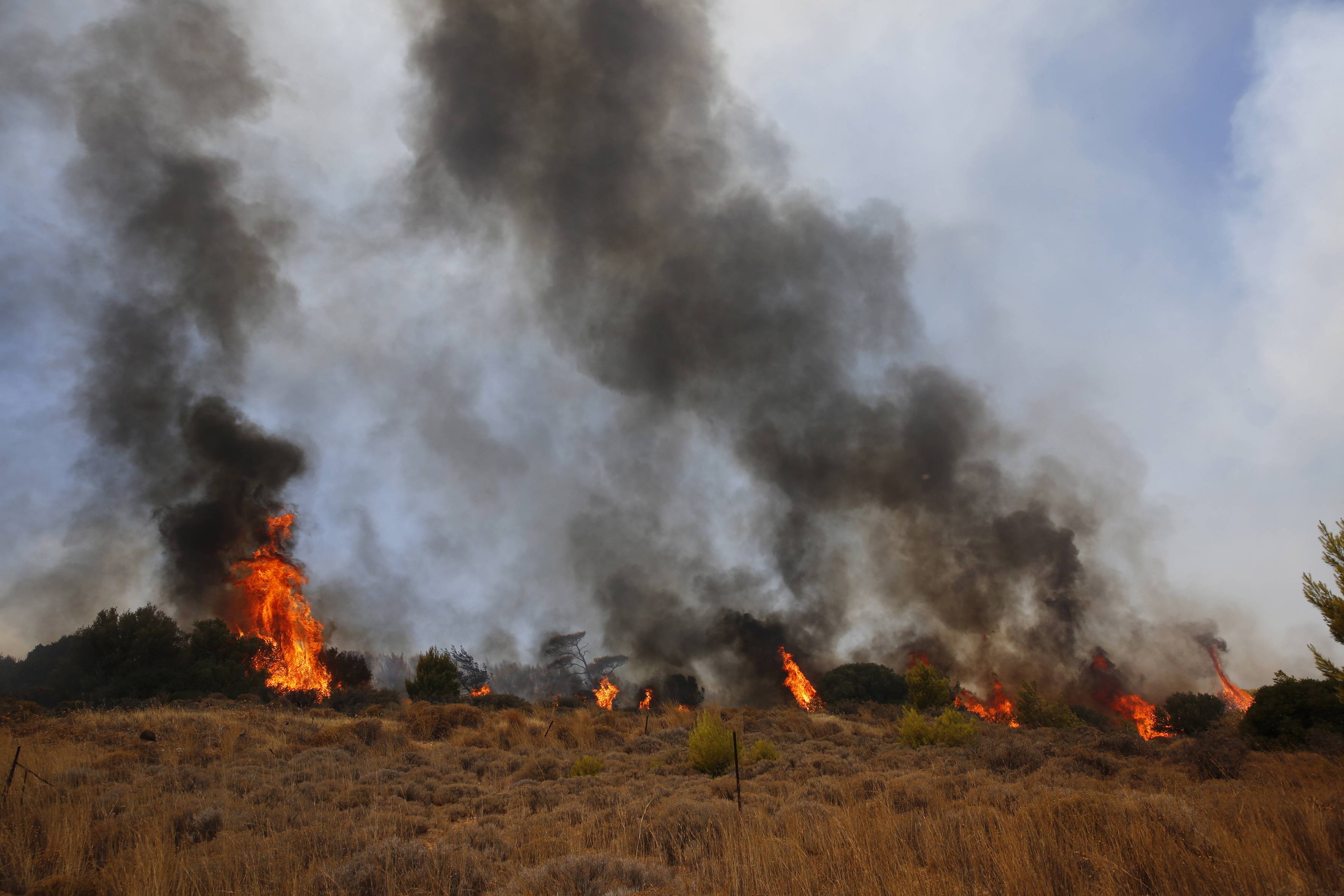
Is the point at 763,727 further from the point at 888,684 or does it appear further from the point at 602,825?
the point at 888,684

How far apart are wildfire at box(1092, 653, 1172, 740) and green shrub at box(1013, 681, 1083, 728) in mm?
7715

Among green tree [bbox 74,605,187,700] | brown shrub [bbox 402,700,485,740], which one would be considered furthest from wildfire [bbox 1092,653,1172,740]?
green tree [bbox 74,605,187,700]

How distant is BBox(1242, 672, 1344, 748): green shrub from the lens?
14.9m

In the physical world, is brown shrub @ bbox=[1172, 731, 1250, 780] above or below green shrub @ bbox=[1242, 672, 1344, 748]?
below

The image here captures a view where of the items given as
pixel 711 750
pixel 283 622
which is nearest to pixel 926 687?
pixel 711 750

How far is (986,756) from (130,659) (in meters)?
47.1

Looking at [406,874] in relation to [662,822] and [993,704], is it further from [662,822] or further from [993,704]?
[993,704]

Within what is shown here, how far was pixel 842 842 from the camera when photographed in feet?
22.6

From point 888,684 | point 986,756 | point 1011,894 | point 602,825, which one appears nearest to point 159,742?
point 602,825

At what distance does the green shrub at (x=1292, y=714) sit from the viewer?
587 inches

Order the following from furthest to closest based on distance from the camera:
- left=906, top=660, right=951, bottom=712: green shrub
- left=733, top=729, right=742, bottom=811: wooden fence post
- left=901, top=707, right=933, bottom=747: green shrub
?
1. left=906, top=660, right=951, bottom=712: green shrub
2. left=901, top=707, right=933, bottom=747: green shrub
3. left=733, top=729, right=742, bottom=811: wooden fence post

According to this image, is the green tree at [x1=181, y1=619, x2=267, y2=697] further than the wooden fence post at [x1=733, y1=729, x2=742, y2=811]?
Yes

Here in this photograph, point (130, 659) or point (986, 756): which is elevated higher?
point (130, 659)

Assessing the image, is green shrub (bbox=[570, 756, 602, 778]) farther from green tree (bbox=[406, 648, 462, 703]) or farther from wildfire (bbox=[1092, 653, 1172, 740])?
wildfire (bbox=[1092, 653, 1172, 740])
